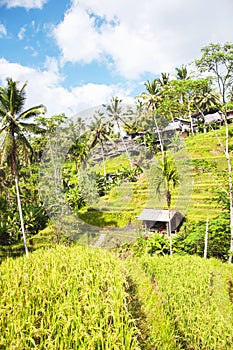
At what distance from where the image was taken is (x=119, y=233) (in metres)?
15.3

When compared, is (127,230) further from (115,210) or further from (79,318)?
(79,318)

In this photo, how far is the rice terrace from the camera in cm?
224

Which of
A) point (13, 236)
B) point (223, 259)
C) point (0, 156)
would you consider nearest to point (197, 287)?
point (223, 259)

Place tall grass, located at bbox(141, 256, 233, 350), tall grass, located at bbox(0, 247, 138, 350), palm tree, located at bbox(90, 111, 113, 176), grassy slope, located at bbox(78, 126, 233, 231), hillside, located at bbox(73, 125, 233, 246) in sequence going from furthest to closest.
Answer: palm tree, located at bbox(90, 111, 113, 176) → grassy slope, located at bbox(78, 126, 233, 231) → hillside, located at bbox(73, 125, 233, 246) → tall grass, located at bbox(141, 256, 233, 350) → tall grass, located at bbox(0, 247, 138, 350)

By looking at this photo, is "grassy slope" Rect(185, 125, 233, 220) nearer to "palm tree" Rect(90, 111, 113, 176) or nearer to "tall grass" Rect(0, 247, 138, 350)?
"palm tree" Rect(90, 111, 113, 176)

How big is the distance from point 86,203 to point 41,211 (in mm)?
2960

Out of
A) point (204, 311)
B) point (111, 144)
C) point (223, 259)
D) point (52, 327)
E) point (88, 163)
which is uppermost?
point (111, 144)

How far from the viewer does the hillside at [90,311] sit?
76.6 inches

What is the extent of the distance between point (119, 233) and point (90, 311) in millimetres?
13296

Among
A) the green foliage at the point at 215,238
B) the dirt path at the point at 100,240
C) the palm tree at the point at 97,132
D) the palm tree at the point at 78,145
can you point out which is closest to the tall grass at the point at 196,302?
the green foliage at the point at 215,238

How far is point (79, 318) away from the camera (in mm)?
2076

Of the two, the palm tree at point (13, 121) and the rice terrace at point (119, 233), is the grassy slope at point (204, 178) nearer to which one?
the rice terrace at point (119, 233)

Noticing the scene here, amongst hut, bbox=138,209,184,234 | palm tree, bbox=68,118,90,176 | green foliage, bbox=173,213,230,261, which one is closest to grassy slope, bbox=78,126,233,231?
hut, bbox=138,209,184,234

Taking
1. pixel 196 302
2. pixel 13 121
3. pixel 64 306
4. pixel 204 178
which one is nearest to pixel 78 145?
pixel 13 121
